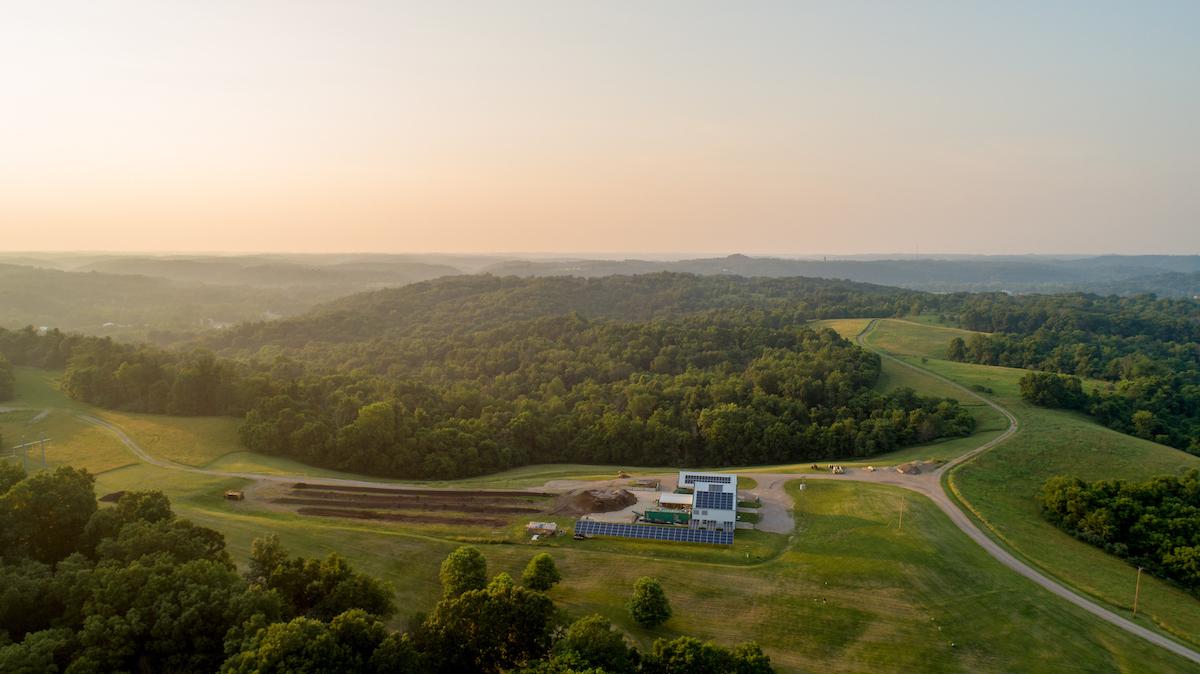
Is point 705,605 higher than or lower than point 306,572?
lower

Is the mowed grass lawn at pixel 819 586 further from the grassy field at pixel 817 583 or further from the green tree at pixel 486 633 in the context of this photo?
the green tree at pixel 486 633

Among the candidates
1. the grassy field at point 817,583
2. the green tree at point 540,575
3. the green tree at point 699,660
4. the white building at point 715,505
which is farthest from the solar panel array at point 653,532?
the green tree at point 699,660

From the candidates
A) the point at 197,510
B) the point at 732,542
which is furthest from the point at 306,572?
the point at 732,542

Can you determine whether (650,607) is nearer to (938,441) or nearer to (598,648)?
(598,648)

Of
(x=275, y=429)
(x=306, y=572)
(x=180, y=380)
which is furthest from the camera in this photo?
(x=180, y=380)

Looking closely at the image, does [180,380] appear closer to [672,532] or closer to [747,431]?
[672,532]
